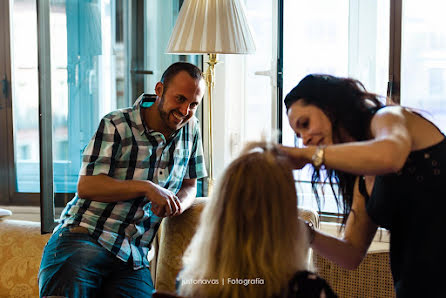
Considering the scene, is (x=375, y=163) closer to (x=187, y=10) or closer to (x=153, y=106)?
(x=153, y=106)

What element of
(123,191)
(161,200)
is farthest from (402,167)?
(123,191)

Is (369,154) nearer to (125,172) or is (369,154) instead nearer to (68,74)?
(125,172)

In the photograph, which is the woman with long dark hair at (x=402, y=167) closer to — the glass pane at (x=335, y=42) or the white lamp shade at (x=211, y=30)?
the white lamp shade at (x=211, y=30)

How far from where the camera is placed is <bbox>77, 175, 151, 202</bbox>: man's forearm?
2.02 metres

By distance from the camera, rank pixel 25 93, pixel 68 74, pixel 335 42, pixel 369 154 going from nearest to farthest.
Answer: pixel 369 154 < pixel 68 74 < pixel 335 42 < pixel 25 93

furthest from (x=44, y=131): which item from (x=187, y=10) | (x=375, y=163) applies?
(x=375, y=163)

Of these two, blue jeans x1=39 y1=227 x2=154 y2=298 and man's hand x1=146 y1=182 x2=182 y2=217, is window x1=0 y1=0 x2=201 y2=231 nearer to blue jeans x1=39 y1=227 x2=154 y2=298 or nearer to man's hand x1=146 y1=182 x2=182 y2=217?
blue jeans x1=39 y1=227 x2=154 y2=298

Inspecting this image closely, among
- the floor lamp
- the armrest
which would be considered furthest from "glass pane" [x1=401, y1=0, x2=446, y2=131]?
the armrest

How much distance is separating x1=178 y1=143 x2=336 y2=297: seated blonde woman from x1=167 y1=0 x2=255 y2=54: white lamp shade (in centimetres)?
114

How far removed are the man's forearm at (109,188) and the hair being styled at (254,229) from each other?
79cm

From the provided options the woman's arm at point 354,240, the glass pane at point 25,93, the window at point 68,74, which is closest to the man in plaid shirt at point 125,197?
the window at point 68,74

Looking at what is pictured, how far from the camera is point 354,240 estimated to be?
160 cm

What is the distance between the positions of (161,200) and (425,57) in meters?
1.47

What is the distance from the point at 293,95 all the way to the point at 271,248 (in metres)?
0.42
